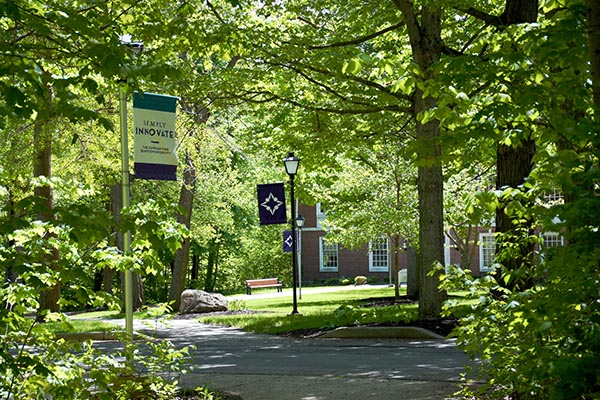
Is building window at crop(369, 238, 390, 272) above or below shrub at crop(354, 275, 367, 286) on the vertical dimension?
above

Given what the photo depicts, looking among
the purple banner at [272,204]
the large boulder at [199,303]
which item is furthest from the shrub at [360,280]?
the purple banner at [272,204]

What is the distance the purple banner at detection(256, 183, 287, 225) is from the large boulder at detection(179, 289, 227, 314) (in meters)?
5.42

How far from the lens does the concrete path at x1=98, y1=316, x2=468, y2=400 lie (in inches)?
379

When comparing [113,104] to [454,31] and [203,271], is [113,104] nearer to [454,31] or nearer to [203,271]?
[454,31]

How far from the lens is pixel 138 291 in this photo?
31.9 meters

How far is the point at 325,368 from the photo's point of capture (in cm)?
1210

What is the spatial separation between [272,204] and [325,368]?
11571 mm

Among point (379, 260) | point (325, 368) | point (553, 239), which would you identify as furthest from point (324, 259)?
point (325, 368)

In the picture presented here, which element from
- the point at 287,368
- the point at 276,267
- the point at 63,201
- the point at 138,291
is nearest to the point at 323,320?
the point at 287,368

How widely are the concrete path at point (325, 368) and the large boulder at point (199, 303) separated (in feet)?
30.9

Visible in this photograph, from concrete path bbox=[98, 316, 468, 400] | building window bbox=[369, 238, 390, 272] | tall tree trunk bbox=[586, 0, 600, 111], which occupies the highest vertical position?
tall tree trunk bbox=[586, 0, 600, 111]

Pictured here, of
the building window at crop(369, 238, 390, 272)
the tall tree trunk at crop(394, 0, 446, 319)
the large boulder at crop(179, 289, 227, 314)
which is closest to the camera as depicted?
the tall tree trunk at crop(394, 0, 446, 319)

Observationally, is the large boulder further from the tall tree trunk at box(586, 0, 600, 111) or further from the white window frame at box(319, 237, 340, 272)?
the white window frame at box(319, 237, 340, 272)

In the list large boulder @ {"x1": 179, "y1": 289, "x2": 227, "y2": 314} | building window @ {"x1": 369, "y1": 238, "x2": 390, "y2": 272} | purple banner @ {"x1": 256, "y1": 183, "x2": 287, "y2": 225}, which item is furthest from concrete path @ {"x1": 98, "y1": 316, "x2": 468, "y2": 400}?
building window @ {"x1": 369, "y1": 238, "x2": 390, "y2": 272}
